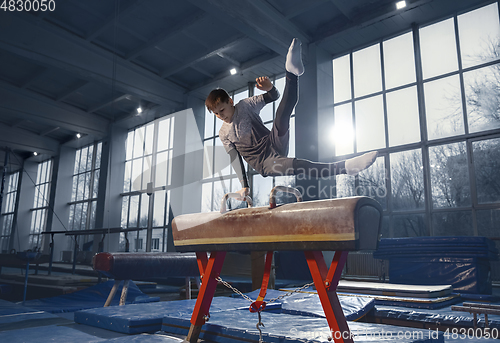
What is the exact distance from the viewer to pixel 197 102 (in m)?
10.9

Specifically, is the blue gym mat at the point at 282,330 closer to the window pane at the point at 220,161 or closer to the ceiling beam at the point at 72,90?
the window pane at the point at 220,161

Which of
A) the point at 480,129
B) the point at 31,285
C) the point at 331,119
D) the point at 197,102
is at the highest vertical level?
the point at 197,102

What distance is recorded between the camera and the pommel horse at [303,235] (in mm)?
1658

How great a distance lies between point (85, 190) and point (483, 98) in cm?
1332

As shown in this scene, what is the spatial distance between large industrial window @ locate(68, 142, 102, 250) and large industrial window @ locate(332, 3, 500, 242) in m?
9.81

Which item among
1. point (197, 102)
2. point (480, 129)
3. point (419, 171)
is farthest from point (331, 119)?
point (197, 102)

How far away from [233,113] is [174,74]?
8.21 metres

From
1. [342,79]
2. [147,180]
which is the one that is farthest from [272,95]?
[147,180]

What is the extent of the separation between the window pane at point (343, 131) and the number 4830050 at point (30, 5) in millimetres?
Answer: 6423

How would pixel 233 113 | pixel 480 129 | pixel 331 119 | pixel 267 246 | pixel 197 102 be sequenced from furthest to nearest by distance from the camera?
1. pixel 197 102
2. pixel 331 119
3. pixel 480 129
4. pixel 233 113
5. pixel 267 246

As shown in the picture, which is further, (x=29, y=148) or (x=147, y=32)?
(x=29, y=148)

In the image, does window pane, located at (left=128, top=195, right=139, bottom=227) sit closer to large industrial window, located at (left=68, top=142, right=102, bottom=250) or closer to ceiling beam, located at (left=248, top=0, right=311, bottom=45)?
large industrial window, located at (left=68, top=142, right=102, bottom=250)

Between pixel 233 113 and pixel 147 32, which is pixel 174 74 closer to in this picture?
pixel 147 32

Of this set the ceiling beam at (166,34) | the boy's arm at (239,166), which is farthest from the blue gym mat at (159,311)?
the ceiling beam at (166,34)
